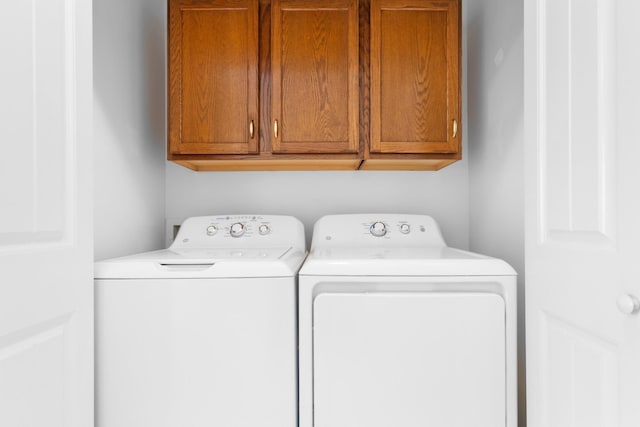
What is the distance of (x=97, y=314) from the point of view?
1271 mm

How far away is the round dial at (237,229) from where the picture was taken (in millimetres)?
1928

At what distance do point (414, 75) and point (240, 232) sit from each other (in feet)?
3.36

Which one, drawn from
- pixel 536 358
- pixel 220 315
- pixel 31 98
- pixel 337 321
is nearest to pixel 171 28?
pixel 31 98

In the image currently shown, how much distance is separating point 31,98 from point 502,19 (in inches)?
68.6

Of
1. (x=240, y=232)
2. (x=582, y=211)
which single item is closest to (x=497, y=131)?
(x=582, y=211)

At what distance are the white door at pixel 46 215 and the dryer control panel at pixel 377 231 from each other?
103 centimetres

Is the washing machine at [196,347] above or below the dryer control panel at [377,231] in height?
below

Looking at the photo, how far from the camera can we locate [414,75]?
5.85 feet

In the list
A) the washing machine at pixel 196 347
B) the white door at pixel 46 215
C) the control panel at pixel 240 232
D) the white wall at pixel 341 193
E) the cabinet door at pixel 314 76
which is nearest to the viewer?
the white door at pixel 46 215

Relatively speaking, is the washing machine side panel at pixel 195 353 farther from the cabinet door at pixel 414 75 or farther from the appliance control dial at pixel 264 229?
the cabinet door at pixel 414 75

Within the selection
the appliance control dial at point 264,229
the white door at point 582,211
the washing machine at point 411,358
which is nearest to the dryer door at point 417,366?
the washing machine at point 411,358

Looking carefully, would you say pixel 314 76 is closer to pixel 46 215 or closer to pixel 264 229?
pixel 264 229

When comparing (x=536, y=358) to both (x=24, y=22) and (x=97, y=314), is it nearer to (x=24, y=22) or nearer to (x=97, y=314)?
(x=97, y=314)

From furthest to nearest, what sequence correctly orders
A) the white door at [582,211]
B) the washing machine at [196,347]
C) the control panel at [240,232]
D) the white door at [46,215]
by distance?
the control panel at [240,232] → the washing machine at [196,347] → the white door at [46,215] → the white door at [582,211]
